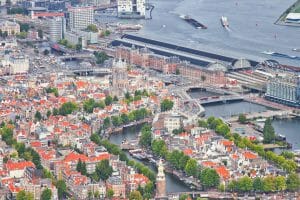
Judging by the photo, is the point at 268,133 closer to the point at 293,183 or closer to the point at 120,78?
the point at 293,183

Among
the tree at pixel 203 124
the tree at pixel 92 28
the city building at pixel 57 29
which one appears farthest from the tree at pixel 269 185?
the tree at pixel 92 28

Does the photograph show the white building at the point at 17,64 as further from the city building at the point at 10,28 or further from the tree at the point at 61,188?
the tree at the point at 61,188

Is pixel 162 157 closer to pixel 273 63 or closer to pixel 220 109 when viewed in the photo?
pixel 220 109

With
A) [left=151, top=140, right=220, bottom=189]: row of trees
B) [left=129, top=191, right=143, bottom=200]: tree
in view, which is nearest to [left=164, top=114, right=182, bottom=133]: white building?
[left=151, top=140, right=220, bottom=189]: row of trees

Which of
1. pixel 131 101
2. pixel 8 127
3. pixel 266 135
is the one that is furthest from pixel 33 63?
pixel 266 135

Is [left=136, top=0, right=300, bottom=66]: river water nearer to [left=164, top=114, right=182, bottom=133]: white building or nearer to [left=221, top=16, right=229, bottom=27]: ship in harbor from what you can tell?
[left=221, top=16, right=229, bottom=27]: ship in harbor
